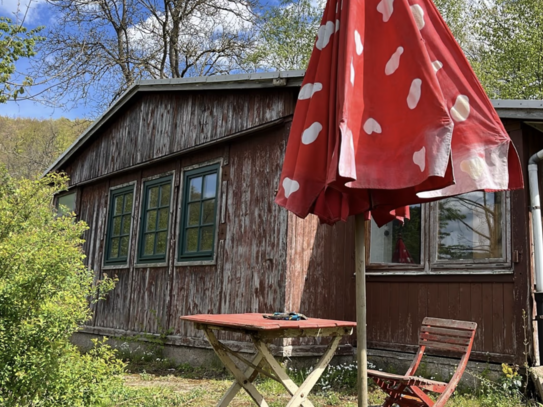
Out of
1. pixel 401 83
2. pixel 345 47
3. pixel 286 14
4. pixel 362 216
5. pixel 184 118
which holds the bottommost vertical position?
pixel 362 216

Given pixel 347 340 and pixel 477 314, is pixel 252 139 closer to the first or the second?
pixel 347 340


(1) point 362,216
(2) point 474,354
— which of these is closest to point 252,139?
(2) point 474,354

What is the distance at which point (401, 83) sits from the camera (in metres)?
2.87

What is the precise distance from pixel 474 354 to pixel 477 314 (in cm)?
44

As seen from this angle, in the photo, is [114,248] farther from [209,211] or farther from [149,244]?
[209,211]

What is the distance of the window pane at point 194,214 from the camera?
28.4ft

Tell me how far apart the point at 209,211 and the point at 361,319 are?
5673mm

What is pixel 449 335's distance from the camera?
486 centimetres

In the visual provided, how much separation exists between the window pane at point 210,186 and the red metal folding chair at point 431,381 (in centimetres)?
425

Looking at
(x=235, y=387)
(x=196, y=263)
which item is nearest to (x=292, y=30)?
(x=196, y=263)

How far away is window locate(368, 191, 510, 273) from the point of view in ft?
20.2

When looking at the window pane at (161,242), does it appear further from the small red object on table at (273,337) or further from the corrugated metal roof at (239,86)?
the small red object on table at (273,337)

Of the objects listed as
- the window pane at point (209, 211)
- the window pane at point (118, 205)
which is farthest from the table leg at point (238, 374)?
the window pane at point (118, 205)

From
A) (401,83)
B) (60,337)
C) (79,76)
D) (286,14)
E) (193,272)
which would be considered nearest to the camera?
(401,83)
